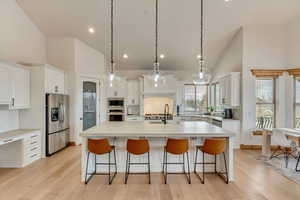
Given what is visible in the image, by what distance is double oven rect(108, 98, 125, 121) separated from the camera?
7.56m

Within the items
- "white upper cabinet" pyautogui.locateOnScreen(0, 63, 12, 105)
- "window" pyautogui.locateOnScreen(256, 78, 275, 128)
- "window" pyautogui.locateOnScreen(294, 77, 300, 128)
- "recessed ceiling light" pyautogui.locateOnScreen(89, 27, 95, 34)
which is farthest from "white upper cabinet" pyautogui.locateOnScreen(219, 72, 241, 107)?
"white upper cabinet" pyautogui.locateOnScreen(0, 63, 12, 105)

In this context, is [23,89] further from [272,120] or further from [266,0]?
[272,120]

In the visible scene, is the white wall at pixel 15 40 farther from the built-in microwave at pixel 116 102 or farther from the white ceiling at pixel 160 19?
the built-in microwave at pixel 116 102

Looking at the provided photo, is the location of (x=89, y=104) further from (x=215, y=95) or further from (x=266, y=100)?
(x=266, y=100)

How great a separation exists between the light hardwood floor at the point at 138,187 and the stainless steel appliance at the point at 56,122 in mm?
1100

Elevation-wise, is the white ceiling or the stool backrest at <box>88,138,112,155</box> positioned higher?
the white ceiling

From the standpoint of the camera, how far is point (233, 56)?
652 centimetres

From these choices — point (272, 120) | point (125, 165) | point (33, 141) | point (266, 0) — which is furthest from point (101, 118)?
point (266, 0)

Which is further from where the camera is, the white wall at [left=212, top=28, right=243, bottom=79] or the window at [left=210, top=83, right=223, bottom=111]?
the window at [left=210, top=83, right=223, bottom=111]

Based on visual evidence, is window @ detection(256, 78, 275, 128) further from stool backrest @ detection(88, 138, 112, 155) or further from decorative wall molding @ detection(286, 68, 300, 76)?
stool backrest @ detection(88, 138, 112, 155)

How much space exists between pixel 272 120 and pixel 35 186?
6.40 metres

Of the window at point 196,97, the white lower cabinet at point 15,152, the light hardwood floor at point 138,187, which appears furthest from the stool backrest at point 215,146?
the window at point 196,97

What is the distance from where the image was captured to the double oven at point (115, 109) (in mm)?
7559

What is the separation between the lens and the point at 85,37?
251 inches
